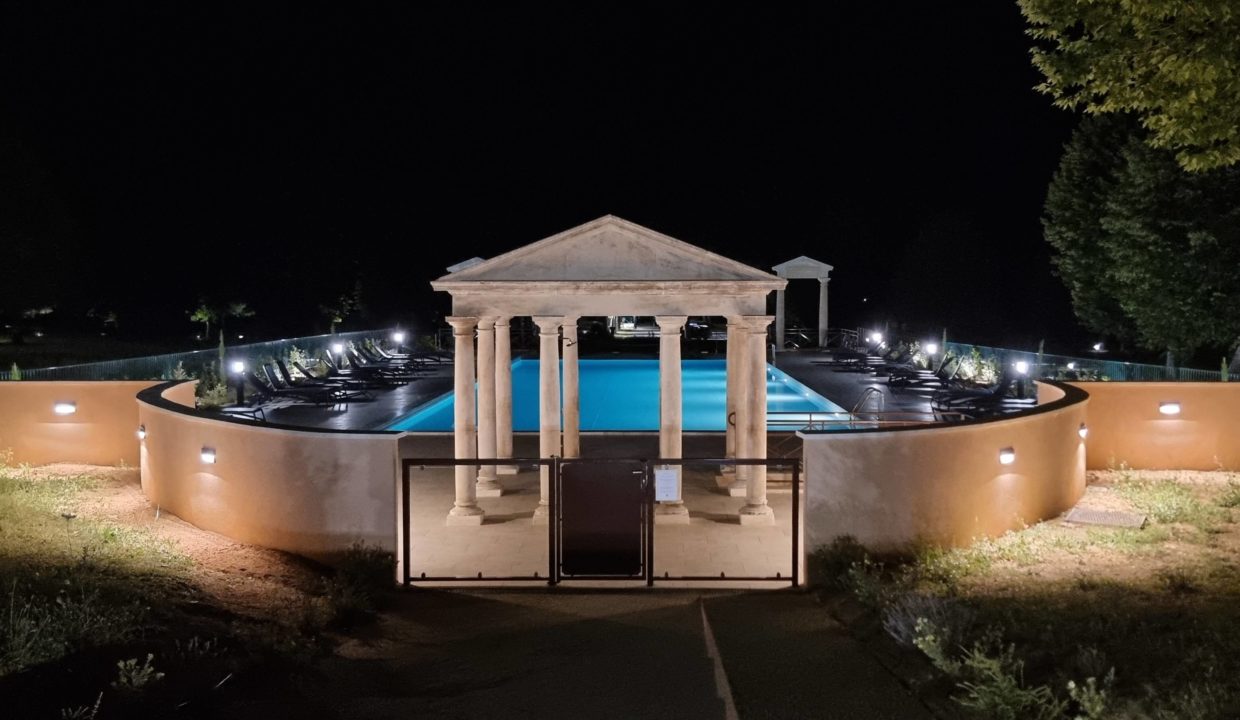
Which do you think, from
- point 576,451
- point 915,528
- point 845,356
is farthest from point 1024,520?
point 845,356

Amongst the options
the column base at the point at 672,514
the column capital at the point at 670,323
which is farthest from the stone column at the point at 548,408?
the column base at the point at 672,514

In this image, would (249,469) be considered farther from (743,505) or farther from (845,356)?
(845,356)

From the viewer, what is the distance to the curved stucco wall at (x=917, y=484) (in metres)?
9.99

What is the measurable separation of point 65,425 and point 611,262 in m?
9.38

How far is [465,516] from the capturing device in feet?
41.4

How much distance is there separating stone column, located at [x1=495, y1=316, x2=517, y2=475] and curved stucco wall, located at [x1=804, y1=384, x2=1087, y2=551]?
18.4 ft

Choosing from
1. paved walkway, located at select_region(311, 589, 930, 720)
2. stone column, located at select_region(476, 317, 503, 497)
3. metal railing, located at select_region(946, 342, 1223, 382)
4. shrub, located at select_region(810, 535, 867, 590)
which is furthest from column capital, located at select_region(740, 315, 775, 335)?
metal railing, located at select_region(946, 342, 1223, 382)

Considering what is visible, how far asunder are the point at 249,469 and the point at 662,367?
203 inches

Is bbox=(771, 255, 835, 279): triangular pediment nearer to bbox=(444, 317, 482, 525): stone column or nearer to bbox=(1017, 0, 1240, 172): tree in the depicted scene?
bbox=(444, 317, 482, 525): stone column

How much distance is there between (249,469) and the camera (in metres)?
10.7

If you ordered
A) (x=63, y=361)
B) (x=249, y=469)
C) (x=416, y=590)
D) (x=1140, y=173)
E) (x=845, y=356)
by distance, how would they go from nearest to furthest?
(x=416, y=590)
(x=249, y=469)
(x=1140, y=173)
(x=63, y=361)
(x=845, y=356)

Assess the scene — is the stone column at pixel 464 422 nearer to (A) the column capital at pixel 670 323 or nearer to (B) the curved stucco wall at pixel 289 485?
(A) the column capital at pixel 670 323

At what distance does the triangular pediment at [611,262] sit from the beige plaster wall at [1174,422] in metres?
6.90

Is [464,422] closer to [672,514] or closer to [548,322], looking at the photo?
[548,322]
